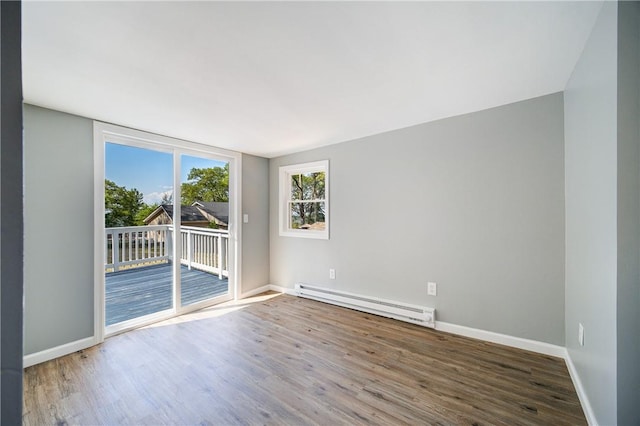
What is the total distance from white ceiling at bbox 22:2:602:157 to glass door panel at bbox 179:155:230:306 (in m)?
1.06

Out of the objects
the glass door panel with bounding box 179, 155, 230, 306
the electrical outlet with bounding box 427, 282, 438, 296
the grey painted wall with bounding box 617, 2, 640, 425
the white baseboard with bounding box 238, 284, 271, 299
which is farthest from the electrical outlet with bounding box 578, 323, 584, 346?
the glass door panel with bounding box 179, 155, 230, 306

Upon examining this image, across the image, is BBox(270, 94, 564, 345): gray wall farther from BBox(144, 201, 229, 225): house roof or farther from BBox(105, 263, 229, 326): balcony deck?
BBox(105, 263, 229, 326): balcony deck

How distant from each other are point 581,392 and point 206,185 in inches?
164

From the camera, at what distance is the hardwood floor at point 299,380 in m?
1.75

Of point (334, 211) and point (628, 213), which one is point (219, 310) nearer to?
point (334, 211)

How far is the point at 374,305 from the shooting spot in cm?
338

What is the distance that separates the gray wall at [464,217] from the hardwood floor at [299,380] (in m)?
0.42

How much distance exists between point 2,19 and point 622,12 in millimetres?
2145

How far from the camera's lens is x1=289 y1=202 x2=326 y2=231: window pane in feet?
13.4

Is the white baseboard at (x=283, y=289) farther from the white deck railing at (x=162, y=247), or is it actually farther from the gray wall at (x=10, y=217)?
the gray wall at (x=10, y=217)

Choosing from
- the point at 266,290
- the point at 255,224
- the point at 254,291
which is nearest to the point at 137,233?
the point at 255,224

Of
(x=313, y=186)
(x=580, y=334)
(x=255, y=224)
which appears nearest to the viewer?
(x=580, y=334)

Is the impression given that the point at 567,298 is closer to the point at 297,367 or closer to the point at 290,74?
the point at 297,367

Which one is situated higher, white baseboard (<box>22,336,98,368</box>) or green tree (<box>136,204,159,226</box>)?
green tree (<box>136,204,159,226</box>)
